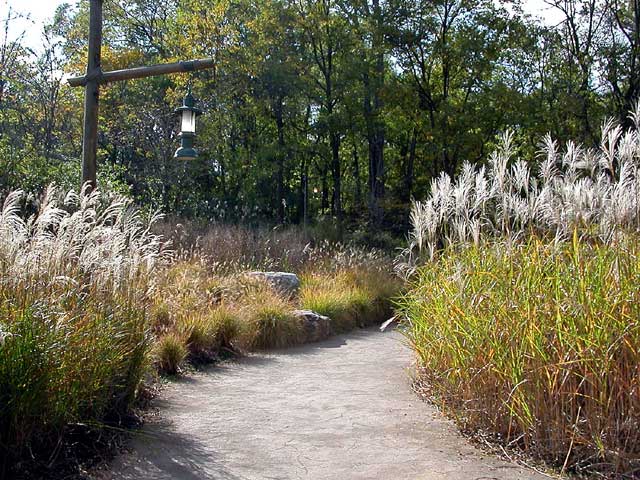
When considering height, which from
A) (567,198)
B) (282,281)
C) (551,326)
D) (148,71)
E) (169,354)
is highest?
(148,71)

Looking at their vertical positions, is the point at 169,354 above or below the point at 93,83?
below

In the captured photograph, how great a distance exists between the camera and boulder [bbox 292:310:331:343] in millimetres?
9078

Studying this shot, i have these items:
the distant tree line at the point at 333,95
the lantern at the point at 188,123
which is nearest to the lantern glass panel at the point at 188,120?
the lantern at the point at 188,123

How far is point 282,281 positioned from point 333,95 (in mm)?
12538

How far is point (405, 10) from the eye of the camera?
18125mm

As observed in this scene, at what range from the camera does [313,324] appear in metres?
9.16

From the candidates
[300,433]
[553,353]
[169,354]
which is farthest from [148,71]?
[553,353]

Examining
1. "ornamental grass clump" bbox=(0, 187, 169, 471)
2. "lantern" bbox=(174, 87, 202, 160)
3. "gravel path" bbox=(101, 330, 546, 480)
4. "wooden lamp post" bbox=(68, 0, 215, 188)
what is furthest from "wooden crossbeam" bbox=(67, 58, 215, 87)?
"gravel path" bbox=(101, 330, 546, 480)

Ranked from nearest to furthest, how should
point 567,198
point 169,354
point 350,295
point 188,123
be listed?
point 567,198 → point 169,354 → point 188,123 → point 350,295

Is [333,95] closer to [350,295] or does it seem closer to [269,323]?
[350,295]

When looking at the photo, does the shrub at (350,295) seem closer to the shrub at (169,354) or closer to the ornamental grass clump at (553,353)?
the shrub at (169,354)

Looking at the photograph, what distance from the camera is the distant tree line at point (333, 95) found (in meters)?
17.5

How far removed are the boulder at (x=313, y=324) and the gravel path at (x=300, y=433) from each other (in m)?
2.04

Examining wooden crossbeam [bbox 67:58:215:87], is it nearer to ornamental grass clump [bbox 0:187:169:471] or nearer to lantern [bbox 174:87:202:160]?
lantern [bbox 174:87:202:160]
